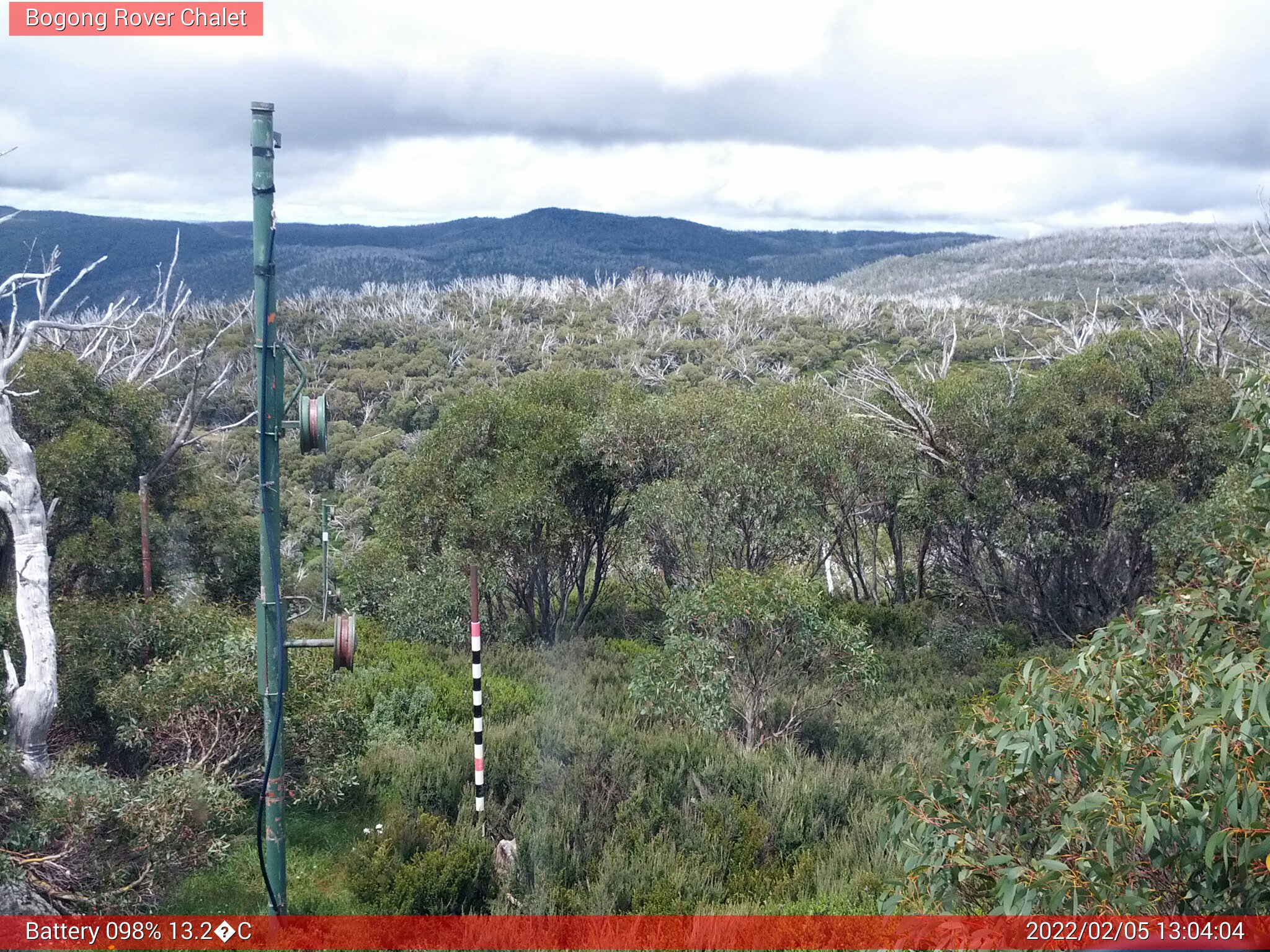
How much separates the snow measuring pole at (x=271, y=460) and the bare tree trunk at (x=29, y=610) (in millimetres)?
2647

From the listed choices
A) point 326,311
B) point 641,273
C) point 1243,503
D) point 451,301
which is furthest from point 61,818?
point 641,273

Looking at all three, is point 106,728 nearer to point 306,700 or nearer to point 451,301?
point 306,700

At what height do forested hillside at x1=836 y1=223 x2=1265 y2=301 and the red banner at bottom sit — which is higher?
forested hillside at x1=836 y1=223 x2=1265 y2=301

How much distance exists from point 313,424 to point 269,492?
478 mm

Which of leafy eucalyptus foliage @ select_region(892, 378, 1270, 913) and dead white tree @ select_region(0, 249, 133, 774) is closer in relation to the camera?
leafy eucalyptus foliage @ select_region(892, 378, 1270, 913)

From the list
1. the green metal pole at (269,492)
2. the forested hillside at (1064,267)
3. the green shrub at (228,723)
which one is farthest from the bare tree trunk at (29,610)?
the forested hillside at (1064,267)

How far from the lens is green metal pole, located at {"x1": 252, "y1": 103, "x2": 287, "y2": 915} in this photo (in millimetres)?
4922

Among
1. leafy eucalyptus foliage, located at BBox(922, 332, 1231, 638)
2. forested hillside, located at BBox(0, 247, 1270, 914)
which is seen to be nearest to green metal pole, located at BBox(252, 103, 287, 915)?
forested hillside, located at BBox(0, 247, 1270, 914)

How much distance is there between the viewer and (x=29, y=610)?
7.21 m

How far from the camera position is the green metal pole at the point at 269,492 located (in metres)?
4.92

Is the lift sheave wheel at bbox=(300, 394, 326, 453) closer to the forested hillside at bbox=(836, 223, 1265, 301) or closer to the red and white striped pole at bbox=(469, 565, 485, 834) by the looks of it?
the red and white striped pole at bbox=(469, 565, 485, 834)

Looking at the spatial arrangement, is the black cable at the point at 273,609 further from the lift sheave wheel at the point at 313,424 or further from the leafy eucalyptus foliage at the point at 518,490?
the leafy eucalyptus foliage at the point at 518,490

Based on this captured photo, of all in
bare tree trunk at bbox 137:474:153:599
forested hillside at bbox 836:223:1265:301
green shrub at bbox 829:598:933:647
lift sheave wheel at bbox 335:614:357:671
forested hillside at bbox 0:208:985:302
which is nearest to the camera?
lift sheave wheel at bbox 335:614:357:671

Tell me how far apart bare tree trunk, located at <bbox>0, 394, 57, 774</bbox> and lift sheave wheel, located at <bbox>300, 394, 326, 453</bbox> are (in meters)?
3.34
